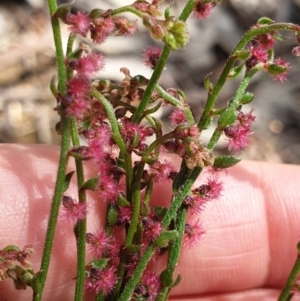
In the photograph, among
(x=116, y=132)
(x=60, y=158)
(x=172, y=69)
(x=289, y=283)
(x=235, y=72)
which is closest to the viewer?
(x=60, y=158)

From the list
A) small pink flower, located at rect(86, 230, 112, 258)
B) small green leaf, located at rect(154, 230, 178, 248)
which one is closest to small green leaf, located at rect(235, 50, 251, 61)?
small green leaf, located at rect(154, 230, 178, 248)

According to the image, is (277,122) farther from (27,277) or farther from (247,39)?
(27,277)

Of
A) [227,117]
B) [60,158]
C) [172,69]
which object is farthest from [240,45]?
[172,69]

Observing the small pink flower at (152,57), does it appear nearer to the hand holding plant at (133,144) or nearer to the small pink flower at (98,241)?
the hand holding plant at (133,144)

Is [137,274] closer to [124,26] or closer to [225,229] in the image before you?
[124,26]

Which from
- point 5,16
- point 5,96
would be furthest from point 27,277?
point 5,16

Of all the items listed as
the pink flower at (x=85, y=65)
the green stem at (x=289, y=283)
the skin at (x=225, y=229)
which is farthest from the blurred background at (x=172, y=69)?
the pink flower at (x=85, y=65)
